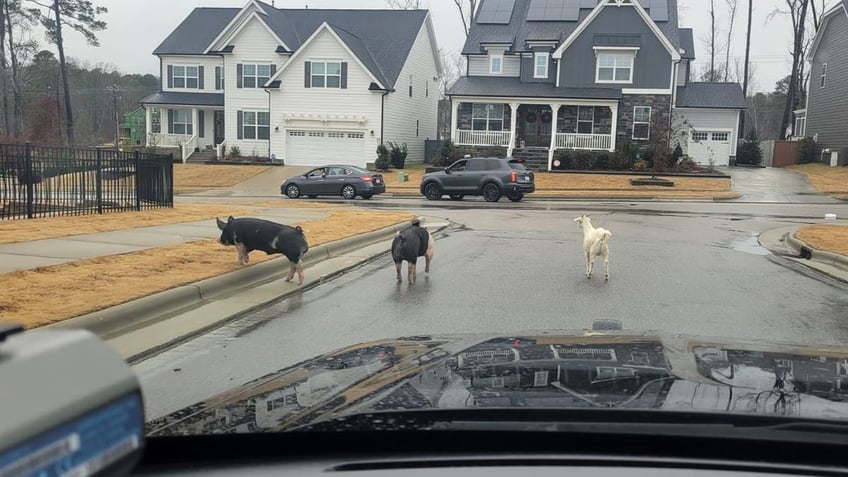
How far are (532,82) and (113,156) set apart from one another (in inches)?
1217

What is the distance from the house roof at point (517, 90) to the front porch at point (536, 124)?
0.45m

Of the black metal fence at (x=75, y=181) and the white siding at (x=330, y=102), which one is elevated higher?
the white siding at (x=330, y=102)

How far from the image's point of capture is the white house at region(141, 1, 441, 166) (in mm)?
42000

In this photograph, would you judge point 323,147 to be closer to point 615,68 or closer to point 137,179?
point 615,68

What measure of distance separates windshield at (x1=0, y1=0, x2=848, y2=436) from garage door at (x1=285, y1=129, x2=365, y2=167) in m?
0.13

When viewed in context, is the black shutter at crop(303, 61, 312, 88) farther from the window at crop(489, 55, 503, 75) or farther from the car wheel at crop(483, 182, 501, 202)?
the car wheel at crop(483, 182, 501, 202)

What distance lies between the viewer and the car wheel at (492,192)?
91.8 ft

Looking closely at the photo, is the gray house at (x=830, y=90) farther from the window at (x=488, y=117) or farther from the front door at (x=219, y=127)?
the front door at (x=219, y=127)

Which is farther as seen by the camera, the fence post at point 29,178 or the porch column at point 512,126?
the porch column at point 512,126

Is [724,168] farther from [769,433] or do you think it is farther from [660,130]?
[769,433]

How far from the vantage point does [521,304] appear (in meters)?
9.07

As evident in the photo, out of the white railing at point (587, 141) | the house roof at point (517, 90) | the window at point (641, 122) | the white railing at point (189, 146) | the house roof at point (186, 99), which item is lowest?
the white railing at point (189, 146)

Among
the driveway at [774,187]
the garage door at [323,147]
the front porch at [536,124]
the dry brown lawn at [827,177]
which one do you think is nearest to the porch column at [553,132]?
the front porch at [536,124]

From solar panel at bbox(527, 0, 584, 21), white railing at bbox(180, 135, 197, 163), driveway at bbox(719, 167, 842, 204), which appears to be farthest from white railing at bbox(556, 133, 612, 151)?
white railing at bbox(180, 135, 197, 163)
